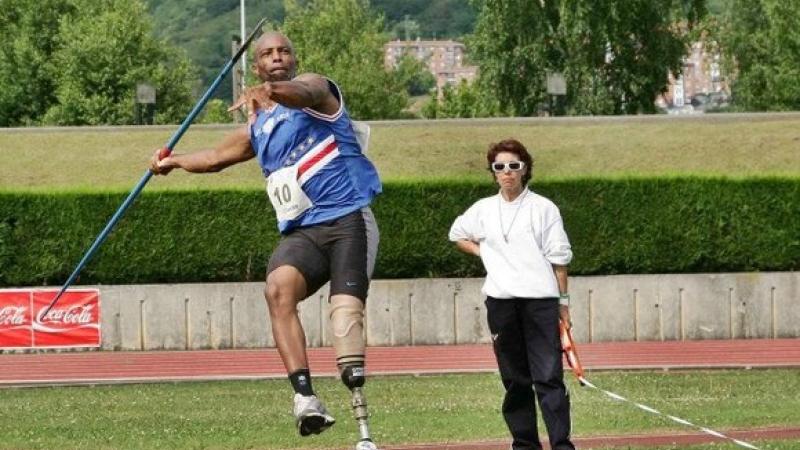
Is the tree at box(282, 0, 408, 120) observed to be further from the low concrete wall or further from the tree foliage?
the low concrete wall

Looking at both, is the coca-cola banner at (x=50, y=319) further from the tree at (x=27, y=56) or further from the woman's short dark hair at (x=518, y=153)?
the tree at (x=27, y=56)

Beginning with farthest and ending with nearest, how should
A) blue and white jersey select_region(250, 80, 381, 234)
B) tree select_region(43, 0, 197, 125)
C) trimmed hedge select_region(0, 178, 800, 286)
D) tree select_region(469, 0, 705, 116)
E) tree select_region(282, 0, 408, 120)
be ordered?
1. tree select_region(282, 0, 408, 120)
2. tree select_region(43, 0, 197, 125)
3. tree select_region(469, 0, 705, 116)
4. trimmed hedge select_region(0, 178, 800, 286)
5. blue and white jersey select_region(250, 80, 381, 234)

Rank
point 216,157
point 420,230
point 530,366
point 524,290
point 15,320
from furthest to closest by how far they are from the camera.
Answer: point 420,230
point 15,320
point 530,366
point 524,290
point 216,157

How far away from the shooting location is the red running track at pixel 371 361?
22250mm

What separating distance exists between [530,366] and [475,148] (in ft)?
77.7

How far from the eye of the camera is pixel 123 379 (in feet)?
71.7

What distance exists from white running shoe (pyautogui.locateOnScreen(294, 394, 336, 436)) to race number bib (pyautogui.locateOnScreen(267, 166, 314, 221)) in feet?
3.27

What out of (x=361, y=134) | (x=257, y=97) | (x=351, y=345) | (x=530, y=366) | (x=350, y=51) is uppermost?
(x=350, y=51)

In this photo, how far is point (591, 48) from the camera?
5822 centimetres

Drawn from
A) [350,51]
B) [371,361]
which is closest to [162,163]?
[371,361]

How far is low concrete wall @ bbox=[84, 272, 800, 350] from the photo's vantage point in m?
27.2

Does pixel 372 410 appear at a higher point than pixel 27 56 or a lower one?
lower

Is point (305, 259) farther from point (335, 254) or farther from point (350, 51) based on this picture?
point (350, 51)

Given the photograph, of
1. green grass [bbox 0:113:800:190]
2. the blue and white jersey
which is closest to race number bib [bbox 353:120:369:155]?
the blue and white jersey
